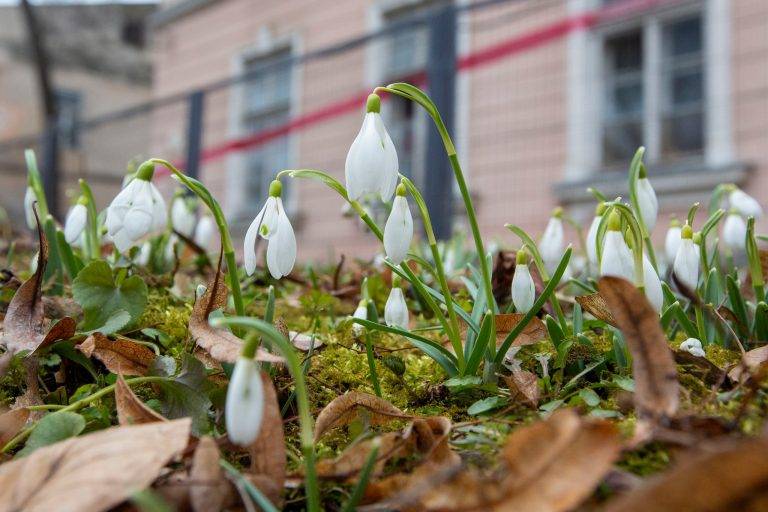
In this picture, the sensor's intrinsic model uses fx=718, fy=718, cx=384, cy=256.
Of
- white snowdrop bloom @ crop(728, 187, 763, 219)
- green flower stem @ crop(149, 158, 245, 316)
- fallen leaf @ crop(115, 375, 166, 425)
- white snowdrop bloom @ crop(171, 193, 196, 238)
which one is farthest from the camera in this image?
white snowdrop bloom @ crop(171, 193, 196, 238)

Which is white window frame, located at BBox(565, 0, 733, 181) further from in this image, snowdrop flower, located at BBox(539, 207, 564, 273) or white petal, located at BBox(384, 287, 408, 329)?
white petal, located at BBox(384, 287, 408, 329)

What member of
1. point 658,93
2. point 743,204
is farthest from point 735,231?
point 658,93

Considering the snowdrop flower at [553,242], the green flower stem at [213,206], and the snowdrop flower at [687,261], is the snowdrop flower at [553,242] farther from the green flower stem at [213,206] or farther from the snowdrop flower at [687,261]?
the green flower stem at [213,206]

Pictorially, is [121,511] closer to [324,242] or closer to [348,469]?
[348,469]

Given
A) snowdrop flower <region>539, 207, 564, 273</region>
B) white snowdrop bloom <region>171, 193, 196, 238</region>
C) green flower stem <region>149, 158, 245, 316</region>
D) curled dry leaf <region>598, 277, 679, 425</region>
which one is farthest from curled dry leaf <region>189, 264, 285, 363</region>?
white snowdrop bloom <region>171, 193, 196, 238</region>

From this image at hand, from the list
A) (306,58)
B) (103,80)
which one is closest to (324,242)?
(306,58)

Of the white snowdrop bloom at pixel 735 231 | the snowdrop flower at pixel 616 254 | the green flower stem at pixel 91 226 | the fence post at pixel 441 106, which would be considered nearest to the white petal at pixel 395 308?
the snowdrop flower at pixel 616 254

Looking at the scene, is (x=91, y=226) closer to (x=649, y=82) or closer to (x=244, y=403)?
(x=244, y=403)
